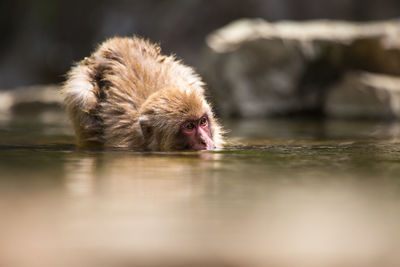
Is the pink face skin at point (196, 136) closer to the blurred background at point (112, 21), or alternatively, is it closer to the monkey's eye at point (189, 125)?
the monkey's eye at point (189, 125)

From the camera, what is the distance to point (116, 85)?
5988mm

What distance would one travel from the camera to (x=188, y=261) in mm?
1976

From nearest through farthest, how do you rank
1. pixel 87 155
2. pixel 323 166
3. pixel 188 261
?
pixel 188 261
pixel 323 166
pixel 87 155

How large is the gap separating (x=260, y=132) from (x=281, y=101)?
155 inches

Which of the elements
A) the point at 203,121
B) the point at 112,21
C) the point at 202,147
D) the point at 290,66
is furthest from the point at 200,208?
the point at 112,21

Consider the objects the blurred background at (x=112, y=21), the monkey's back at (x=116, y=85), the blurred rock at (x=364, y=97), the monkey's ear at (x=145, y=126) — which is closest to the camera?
Answer: the monkey's ear at (x=145, y=126)

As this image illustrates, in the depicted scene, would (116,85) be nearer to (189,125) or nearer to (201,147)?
(189,125)

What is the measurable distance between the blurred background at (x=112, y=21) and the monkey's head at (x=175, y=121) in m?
8.60

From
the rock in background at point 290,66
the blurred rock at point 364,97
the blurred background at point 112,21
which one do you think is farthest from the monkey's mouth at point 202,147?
the blurred background at point 112,21

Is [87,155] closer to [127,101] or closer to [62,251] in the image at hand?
[127,101]

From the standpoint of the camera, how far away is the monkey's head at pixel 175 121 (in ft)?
17.5

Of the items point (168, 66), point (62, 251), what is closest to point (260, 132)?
point (168, 66)

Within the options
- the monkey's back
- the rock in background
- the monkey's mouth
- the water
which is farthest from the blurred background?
the water

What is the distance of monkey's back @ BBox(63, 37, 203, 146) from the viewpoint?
5.85m
